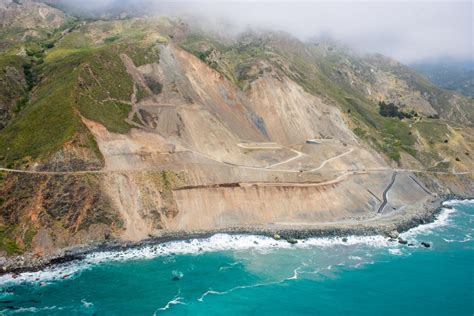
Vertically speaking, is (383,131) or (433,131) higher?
(383,131)

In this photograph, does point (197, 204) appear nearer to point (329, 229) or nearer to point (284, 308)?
point (329, 229)

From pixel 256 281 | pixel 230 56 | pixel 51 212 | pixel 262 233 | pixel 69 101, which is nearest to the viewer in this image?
pixel 256 281

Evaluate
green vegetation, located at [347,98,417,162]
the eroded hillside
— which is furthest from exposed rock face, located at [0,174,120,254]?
green vegetation, located at [347,98,417,162]

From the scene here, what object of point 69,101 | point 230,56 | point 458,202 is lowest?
point 458,202

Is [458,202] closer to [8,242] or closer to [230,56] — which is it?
[230,56]

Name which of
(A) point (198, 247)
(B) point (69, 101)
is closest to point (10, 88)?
(B) point (69, 101)

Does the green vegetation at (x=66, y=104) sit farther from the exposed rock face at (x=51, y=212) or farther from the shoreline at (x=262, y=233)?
the shoreline at (x=262, y=233)

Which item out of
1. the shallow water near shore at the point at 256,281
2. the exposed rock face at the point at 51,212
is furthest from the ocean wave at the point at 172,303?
the exposed rock face at the point at 51,212
